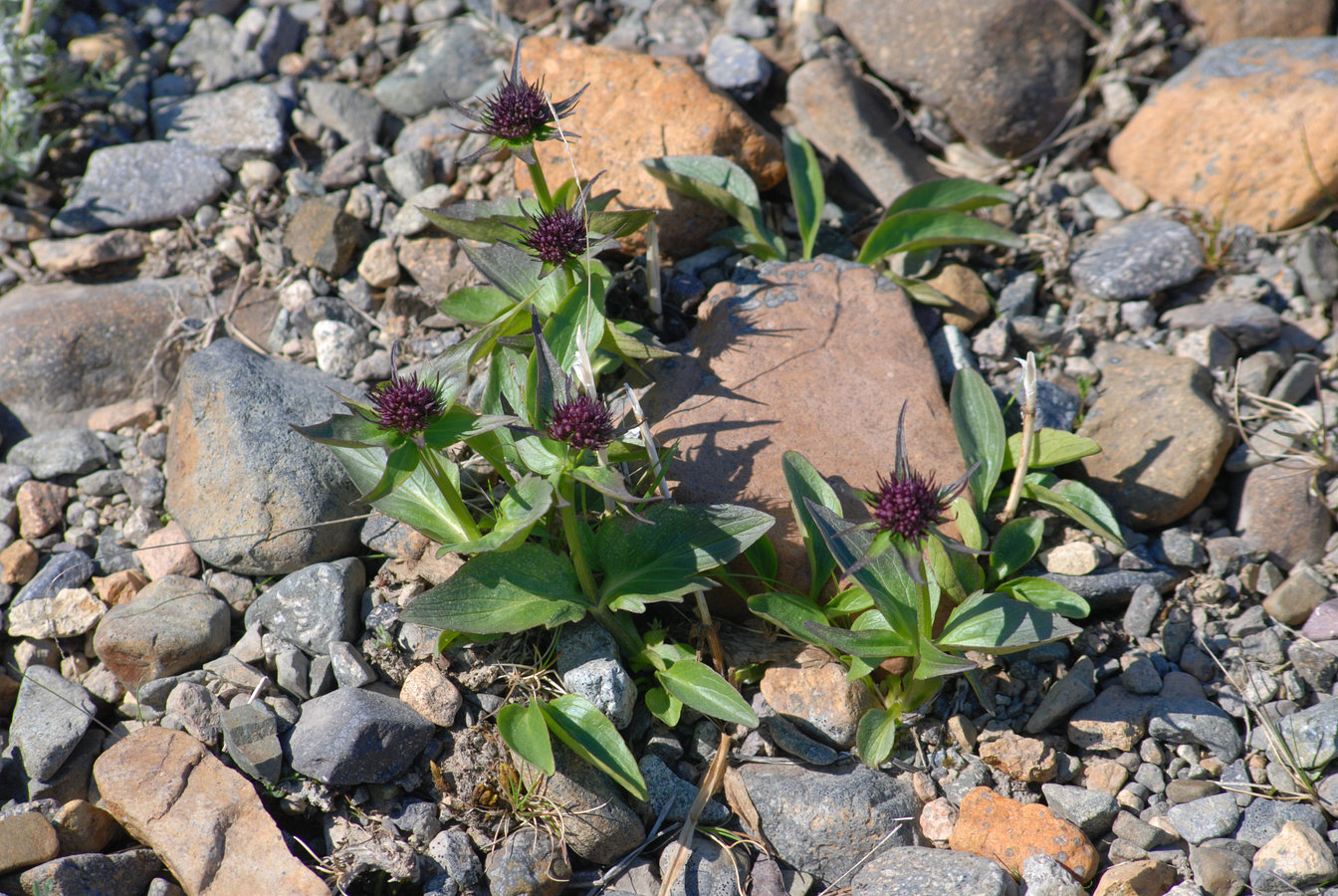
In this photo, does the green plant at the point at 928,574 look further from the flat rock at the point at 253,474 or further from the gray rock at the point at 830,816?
the flat rock at the point at 253,474

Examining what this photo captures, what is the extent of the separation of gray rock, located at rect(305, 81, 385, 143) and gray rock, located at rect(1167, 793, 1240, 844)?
5.29m

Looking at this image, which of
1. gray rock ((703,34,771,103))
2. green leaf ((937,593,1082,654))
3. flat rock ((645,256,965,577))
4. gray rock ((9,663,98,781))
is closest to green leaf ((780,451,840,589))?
flat rock ((645,256,965,577))

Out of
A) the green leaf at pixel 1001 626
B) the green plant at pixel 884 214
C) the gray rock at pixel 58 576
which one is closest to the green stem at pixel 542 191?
the green plant at pixel 884 214

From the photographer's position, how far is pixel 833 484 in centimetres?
389

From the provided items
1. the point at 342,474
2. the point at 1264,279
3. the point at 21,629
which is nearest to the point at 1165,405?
the point at 1264,279

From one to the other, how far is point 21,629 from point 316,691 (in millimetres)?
1405

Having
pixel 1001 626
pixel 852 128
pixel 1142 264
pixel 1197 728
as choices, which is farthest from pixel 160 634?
pixel 1142 264

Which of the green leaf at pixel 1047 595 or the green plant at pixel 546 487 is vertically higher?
the green plant at pixel 546 487

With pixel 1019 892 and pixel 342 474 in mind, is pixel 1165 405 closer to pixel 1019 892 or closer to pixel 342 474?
pixel 1019 892

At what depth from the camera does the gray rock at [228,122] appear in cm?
540

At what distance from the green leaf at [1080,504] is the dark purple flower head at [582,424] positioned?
196cm

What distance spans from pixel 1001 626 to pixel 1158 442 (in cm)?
150

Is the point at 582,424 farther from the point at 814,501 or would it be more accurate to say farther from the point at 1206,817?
the point at 1206,817

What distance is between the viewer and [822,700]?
11.5 feet
